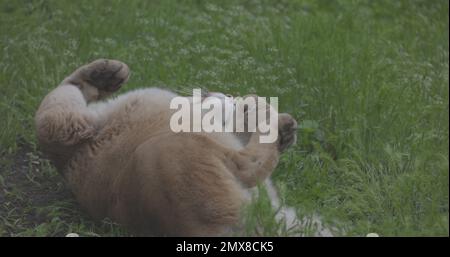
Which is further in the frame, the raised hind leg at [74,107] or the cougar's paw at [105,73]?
the cougar's paw at [105,73]

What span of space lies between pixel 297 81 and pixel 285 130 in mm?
1624

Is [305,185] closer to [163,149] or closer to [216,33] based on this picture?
[163,149]

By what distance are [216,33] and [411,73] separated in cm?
171

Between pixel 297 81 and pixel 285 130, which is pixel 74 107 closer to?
pixel 285 130

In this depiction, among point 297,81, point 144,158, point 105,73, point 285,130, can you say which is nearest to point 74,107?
point 105,73

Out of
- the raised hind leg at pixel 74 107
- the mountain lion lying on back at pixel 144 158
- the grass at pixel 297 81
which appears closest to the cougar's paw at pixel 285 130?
the mountain lion lying on back at pixel 144 158

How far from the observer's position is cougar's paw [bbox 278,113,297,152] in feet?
16.3

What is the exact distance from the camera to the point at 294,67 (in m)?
6.71

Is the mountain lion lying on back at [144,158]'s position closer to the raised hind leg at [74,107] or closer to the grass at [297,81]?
the raised hind leg at [74,107]

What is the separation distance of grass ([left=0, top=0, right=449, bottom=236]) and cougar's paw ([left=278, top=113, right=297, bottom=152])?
0.84 feet

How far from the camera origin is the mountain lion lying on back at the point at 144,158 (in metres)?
4.55

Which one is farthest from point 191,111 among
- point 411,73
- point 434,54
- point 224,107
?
point 434,54

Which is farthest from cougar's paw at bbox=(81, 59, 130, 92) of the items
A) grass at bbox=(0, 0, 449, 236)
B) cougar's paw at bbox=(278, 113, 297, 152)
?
cougar's paw at bbox=(278, 113, 297, 152)

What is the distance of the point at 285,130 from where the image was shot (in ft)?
16.4
